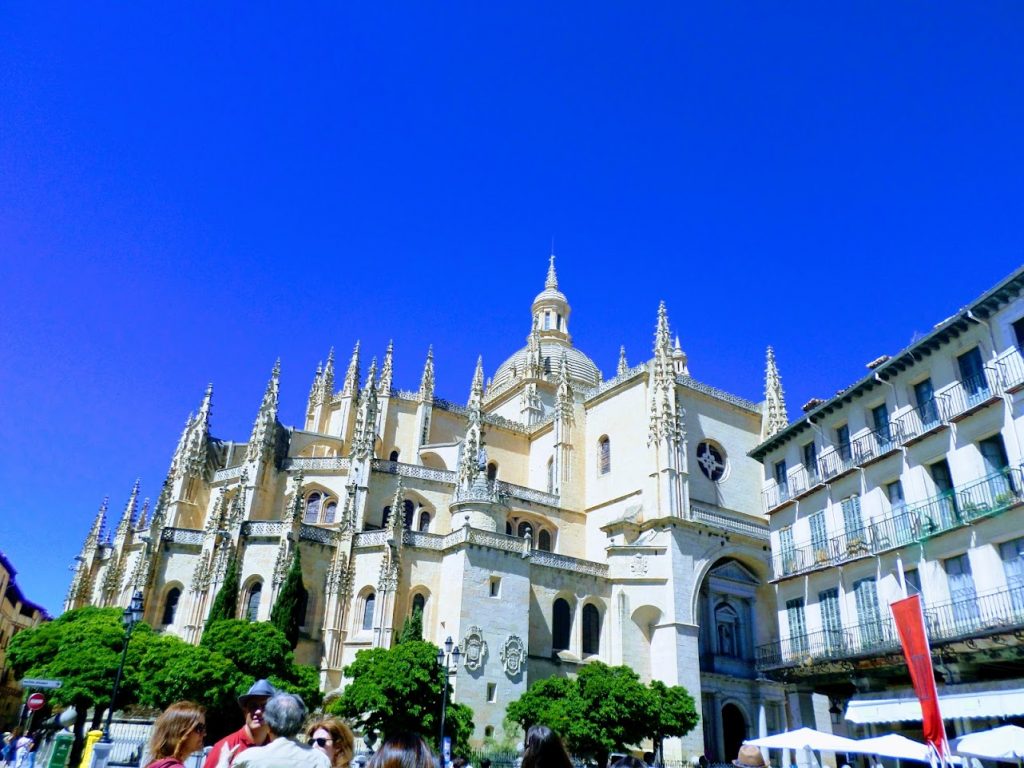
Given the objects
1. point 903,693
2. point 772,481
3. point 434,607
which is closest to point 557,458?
point 434,607

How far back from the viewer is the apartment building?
16859 millimetres

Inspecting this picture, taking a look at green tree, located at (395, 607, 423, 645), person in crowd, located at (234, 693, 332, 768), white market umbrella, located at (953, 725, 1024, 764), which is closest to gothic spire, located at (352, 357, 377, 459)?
green tree, located at (395, 607, 423, 645)

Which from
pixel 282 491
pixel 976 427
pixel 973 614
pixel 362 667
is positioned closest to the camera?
pixel 973 614

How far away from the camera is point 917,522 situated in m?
19.0

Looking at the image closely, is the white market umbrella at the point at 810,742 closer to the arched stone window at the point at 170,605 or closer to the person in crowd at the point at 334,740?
the person in crowd at the point at 334,740

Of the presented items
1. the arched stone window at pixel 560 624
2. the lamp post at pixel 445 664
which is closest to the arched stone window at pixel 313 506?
the lamp post at pixel 445 664

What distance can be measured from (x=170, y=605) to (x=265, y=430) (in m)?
8.92

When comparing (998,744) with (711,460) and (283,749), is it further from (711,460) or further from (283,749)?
(711,460)

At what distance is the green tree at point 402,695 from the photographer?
80.3 feet

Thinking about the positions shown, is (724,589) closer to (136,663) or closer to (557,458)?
(557,458)

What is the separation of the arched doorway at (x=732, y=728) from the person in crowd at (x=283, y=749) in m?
35.4

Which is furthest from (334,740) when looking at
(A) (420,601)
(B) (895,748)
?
(A) (420,601)

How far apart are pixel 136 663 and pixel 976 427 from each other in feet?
87.3

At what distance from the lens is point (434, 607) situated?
32188 mm
